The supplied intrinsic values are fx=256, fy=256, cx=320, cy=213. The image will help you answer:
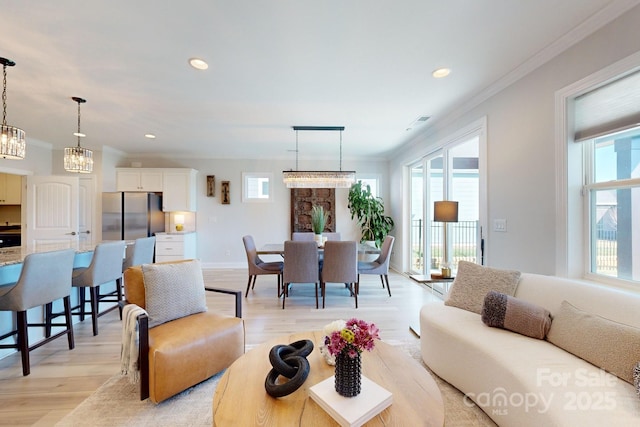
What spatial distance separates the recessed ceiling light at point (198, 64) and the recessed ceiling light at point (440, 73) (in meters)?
2.13

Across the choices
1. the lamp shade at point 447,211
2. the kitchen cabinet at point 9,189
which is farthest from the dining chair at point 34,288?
the kitchen cabinet at point 9,189

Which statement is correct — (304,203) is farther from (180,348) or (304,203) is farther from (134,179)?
(180,348)

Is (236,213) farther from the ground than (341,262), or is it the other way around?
(236,213)

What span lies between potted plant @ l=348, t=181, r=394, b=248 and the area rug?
12.7ft

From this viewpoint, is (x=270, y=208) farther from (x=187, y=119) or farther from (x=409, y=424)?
(x=409, y=424)

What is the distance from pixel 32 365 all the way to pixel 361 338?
2.86 metres

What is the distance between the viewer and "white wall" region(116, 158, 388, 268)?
5.88m

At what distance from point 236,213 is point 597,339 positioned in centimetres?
575

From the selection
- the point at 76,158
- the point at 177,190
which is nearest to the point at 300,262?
the point at 76,158

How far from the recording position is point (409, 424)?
3.33 feet

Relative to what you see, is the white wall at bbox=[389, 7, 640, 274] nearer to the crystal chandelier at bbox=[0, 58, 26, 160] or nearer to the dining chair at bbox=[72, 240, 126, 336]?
Answer: the dining chair at bbox=[72, 240, 126, 336]

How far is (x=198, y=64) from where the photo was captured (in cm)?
230

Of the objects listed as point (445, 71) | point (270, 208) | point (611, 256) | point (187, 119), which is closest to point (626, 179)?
point (611, 256)

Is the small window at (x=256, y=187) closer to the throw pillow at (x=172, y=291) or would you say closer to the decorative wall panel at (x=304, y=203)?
the decorative wall panel at (x=304, y=203)
